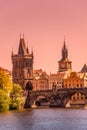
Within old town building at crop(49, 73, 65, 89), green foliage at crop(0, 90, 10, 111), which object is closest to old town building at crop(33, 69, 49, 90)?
old town building at crop(49, 73, 65, 89)

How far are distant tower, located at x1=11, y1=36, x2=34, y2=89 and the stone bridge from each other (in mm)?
26092

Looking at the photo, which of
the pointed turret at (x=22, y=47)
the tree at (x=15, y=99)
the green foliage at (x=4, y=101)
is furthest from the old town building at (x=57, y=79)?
the green foliage at (x=4, y=101)

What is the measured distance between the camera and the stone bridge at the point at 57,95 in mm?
123812

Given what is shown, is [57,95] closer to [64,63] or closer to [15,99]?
[15,99]

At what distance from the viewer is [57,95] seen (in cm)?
12569

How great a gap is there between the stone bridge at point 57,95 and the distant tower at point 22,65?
2609cm

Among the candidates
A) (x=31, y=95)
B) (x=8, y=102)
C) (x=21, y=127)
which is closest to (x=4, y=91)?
(x=8, y=102)

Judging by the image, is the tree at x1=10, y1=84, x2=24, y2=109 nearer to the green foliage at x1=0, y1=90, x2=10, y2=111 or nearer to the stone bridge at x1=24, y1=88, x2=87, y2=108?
the green foliage at x1=0, y1=90, x2=10, y2=111

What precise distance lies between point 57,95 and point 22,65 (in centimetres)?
2999

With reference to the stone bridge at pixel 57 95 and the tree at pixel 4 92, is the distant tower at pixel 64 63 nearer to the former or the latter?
the stone bridge at pixel 57 95

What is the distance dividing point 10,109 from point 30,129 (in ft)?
116

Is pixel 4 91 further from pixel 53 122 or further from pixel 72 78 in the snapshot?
pixel 72 78

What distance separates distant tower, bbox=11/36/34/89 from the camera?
A: 503ft

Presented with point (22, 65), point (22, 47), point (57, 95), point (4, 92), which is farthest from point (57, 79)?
point (4, 92)
